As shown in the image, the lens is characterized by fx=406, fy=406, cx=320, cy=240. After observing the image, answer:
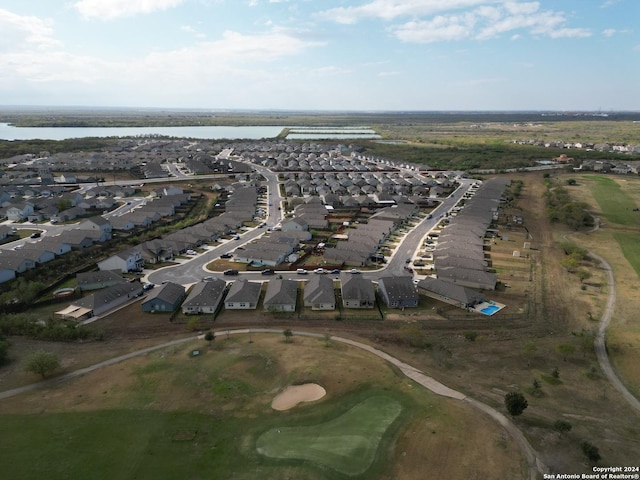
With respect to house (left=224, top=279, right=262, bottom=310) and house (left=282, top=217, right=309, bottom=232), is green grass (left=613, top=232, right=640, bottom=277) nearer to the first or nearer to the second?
house (left=282, top=217, right=309, bottom=232)

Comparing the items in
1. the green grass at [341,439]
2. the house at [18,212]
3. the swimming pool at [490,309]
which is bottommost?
the swimming pool at [490,309]

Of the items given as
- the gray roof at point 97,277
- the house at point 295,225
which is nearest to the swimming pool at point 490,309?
the house at point 295,225

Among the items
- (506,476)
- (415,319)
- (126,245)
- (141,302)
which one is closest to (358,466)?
(506,476)

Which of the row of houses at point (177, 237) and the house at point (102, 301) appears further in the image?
the row of houses at point (177, 237)

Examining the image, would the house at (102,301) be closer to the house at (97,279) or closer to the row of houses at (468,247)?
the house at (97,279)

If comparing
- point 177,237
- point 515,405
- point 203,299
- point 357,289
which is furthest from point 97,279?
point 515,405

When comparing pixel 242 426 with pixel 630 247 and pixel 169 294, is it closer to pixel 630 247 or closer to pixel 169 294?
pixel 169 294

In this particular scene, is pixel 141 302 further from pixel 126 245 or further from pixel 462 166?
pixel 462 166
